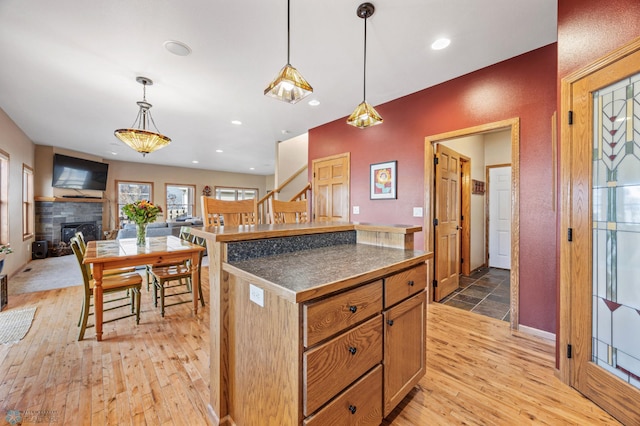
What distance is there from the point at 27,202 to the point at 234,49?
6.50 meters

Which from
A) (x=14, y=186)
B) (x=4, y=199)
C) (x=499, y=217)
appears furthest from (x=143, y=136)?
(x=499, y=217)

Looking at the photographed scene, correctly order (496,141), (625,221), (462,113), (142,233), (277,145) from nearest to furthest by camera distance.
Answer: (625,221) < (462,113) < (142,233) < (496,141) < (277,145)

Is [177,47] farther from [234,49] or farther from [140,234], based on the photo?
→ [140,234]

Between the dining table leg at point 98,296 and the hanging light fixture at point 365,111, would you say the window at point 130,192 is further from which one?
the hanging light fixture at point 365,111

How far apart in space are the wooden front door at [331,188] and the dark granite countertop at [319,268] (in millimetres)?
2700

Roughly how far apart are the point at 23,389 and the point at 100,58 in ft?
9.41

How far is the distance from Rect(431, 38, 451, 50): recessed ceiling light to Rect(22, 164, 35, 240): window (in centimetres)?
765

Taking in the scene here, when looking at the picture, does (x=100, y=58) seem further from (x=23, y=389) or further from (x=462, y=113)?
(x=462, y=113)

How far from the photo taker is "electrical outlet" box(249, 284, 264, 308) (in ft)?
A: 3.71

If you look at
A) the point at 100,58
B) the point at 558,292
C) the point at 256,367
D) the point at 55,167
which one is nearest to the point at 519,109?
the point at 558,292

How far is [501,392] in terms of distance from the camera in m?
1.74

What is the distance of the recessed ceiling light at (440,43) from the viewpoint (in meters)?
2.35

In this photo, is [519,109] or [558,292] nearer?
[558,292]

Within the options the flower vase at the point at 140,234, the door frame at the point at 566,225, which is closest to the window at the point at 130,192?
the flower vase at the point at 140,234
